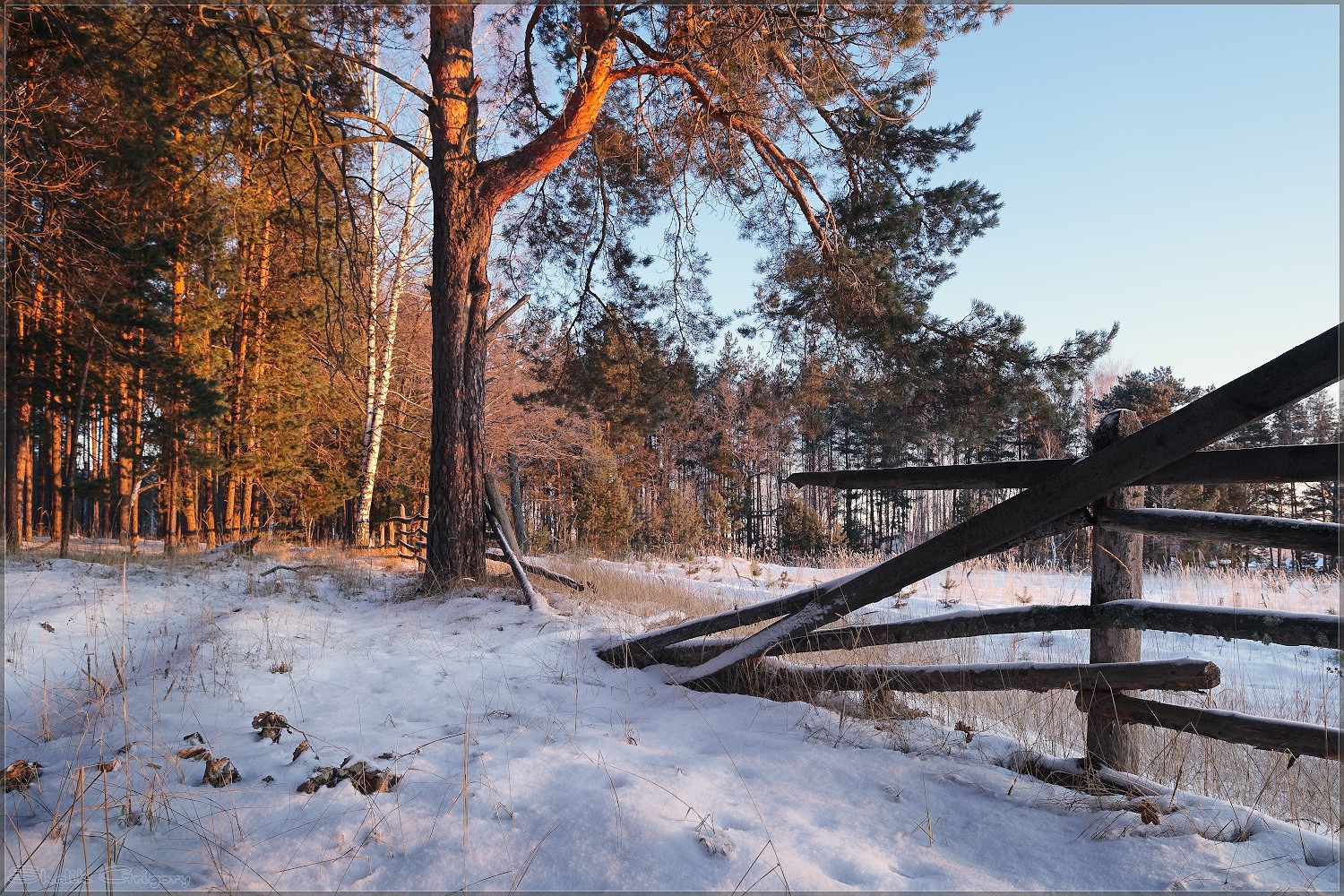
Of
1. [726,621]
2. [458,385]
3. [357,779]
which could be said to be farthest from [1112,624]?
[458,385]

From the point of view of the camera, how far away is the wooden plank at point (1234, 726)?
7.55ft

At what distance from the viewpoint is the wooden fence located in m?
2.39

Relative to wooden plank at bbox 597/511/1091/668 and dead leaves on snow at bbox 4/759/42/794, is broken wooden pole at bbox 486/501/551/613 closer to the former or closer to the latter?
wooden plank at bbox 597/511/1091/668

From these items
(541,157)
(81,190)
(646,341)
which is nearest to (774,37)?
(541,157)

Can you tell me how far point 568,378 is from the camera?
10.1 meters

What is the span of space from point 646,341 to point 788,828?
8023 millimetres

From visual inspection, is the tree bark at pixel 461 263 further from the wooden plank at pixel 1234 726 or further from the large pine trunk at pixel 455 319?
the wooden plank at pixel 1234 726

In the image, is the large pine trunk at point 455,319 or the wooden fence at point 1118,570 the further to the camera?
the large pine trunk at point 455,319

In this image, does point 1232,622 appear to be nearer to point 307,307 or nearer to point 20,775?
point 20,775

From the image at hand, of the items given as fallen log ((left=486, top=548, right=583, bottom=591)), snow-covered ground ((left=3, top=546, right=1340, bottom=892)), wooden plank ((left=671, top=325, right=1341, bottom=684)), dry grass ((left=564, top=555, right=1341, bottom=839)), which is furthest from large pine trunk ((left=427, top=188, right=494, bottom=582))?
wooden plank ((left=671, top=325, right=1341, bottom=684))

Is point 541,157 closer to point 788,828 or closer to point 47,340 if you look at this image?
point 788,828

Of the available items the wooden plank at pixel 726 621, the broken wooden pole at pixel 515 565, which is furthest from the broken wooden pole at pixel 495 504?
the wooden plank at pixel 726 621

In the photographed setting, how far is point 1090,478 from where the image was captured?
9.23 ft

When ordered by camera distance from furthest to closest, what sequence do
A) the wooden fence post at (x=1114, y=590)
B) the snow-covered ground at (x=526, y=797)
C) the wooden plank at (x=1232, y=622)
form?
the wooden fence post at (x=1114, y=590), the wooden plank at (x=1232, y=622), the snow-covered ground at (x=526, y=797)
